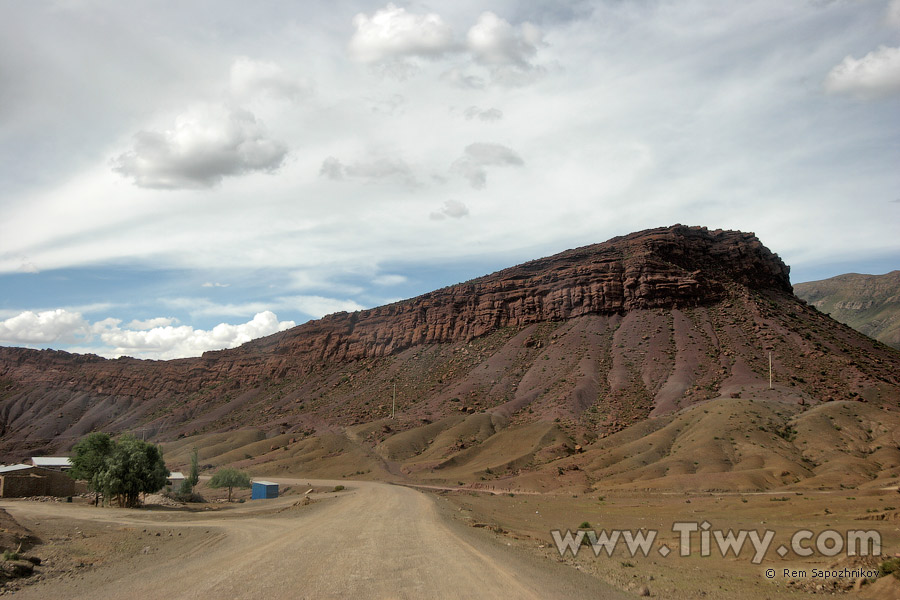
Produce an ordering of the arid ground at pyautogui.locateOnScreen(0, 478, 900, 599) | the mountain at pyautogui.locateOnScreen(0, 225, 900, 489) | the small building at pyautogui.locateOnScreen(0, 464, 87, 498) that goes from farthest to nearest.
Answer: the mountain at pyautogui.locateOnScreen(0, 225, 900, 489), the small building at pyautogui.locateOnScreen(0, 464, 87, 498), the arid ground at pyautogui.locateOnScreen(0, 478, 900, 599)

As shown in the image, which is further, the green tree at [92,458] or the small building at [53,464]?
the small building at [53,464]

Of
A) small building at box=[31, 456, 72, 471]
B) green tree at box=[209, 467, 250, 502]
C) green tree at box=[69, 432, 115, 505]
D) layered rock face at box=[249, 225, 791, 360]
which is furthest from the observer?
layered rock face at box=[249, 225, 791, 360]

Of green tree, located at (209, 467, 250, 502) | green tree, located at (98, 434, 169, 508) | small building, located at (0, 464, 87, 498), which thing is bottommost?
green tree, located at (209, 467, 250, 502)

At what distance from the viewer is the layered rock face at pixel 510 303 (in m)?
99.3

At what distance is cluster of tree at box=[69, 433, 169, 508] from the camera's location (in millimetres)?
41875

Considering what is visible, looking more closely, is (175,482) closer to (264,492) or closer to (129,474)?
(264,492)

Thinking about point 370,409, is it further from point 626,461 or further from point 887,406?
point 887,406

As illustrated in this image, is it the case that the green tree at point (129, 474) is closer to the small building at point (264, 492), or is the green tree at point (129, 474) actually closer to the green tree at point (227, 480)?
the small building at point (264, 492)

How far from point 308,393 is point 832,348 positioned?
8931cm

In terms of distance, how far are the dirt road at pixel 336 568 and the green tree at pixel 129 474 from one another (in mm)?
15137

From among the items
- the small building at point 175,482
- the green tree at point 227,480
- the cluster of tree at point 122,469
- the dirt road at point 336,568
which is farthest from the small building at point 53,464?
the dirt road at point 336,568

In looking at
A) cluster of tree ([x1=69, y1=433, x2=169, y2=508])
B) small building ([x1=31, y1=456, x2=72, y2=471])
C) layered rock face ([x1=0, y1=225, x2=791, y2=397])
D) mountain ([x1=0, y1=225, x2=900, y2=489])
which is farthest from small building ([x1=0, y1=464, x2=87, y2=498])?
layered rock face ([x1=0, y1=225, x2=791, y2=397])

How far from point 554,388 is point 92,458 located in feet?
188

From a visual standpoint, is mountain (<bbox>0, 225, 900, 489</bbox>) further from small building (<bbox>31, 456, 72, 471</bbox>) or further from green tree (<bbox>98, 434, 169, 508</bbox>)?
green tree (<bbox>98, 434, 169, 508</bbox>)
